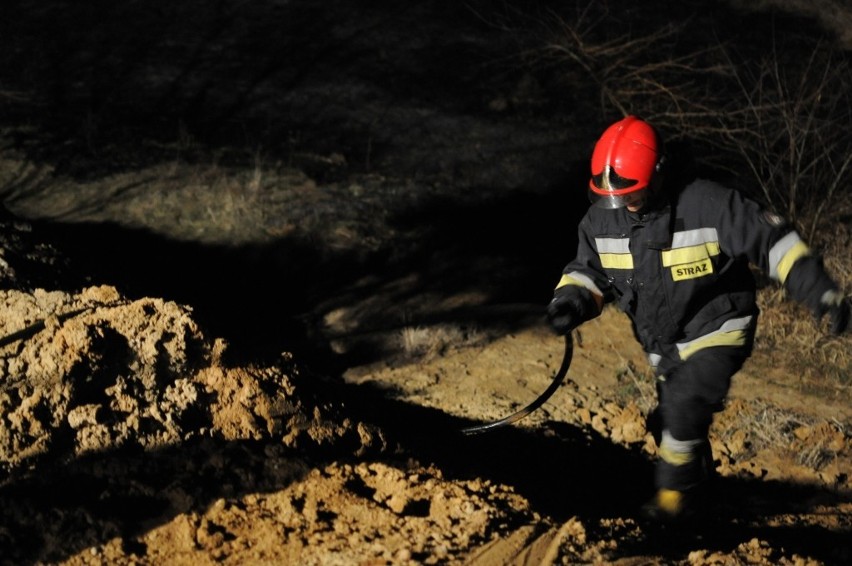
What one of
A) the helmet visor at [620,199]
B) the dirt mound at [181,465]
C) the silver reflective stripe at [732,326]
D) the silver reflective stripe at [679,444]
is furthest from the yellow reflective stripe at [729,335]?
the dirt mound at [181,465]

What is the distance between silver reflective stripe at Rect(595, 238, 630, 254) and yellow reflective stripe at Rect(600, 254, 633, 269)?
0.02 m

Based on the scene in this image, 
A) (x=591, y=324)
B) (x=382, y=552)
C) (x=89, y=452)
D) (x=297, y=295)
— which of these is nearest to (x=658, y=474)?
(x=382, y=552)

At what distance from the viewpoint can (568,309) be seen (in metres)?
3.79

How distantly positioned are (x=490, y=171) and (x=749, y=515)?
612 centimetres

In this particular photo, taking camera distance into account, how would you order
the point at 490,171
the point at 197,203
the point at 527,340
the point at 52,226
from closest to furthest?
the point at 527,340
the point at 52,226
the point at 197,203
the point at 490,171

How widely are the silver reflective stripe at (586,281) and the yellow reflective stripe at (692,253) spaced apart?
43cm

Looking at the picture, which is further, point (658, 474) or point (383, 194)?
point (383, 194)

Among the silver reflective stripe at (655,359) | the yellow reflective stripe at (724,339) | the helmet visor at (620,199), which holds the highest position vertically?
the helmet visor at (620,199)

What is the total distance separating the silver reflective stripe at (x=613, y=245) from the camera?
368 centimetres

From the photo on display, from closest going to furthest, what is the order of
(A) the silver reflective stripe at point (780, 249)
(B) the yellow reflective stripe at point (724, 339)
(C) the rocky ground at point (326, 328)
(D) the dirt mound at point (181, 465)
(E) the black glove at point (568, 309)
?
(D) the dirt mound at point (181, 465)
(C) the rocky ground at point (326, 328)
(A) the silver reflective stripe at point (780, 249)
(B) the yellow reflective stripe at point (724, 339)
(E) the black glove at point (568, 309)

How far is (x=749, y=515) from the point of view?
172 inches

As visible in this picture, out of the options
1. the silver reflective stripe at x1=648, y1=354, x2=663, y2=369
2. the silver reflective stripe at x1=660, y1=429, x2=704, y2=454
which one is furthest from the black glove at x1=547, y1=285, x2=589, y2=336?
the silver reflective stripe at x1=660, y1=429, x2=704, y2=454

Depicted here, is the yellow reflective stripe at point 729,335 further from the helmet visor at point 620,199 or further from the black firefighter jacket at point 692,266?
the helmet visor at point 620,199

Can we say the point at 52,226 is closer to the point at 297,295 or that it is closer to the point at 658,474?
the point at 297,295
